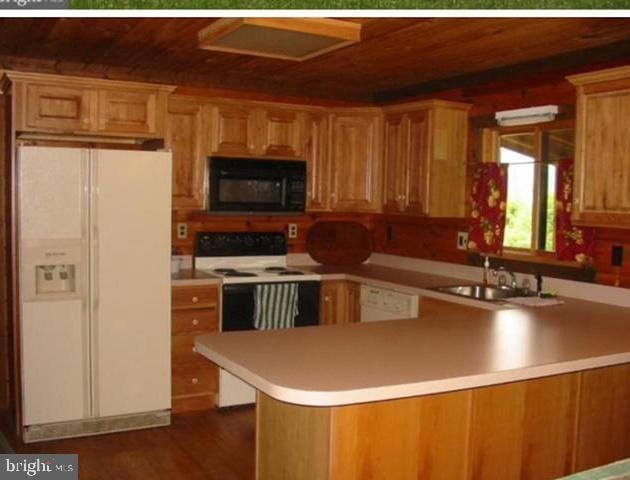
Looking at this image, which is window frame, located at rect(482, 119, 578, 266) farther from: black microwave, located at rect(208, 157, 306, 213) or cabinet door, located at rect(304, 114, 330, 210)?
black microwave, located at rect(208, 157, 306, 213)

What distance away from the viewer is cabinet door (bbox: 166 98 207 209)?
460cm

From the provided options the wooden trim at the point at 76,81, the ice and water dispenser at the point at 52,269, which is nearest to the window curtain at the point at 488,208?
the wooden trim at the point at 76,81

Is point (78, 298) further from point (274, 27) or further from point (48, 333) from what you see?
point (274, 27)

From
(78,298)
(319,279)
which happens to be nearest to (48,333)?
(78,298)

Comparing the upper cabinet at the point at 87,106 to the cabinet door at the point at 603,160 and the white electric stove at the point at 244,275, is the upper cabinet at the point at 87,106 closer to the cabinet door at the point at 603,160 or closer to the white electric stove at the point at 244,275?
the white electric stove at the point at 244,275

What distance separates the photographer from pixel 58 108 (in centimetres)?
403

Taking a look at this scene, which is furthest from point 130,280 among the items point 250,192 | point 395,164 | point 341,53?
point 395,164

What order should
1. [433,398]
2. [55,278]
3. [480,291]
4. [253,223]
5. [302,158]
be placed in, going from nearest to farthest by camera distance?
[433,398] < [55,278] < [480,291] < [302,158] < [253,223]

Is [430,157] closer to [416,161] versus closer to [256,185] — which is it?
[416,161]

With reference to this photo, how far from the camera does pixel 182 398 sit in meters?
4.43

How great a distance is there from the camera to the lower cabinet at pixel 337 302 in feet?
16.2

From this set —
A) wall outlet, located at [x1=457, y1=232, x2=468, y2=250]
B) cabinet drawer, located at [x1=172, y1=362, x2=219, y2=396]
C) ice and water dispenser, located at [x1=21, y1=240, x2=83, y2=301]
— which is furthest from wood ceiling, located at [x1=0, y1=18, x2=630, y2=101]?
cabinet drawer, located at [x1=172, y1=362, x2=219, y2=396]

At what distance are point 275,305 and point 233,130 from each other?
1.26 meters

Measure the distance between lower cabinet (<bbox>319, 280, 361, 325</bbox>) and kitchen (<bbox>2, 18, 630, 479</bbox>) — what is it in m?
0.01
